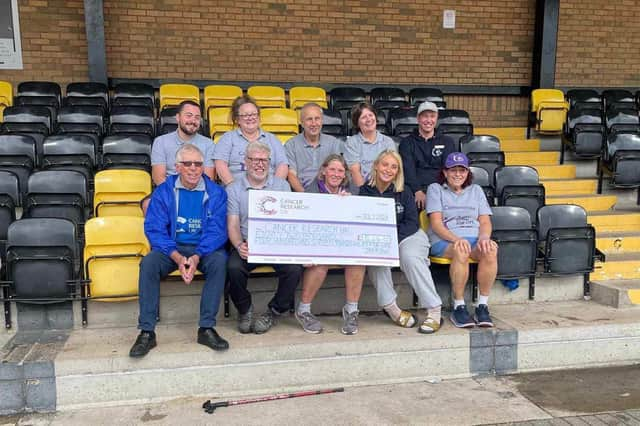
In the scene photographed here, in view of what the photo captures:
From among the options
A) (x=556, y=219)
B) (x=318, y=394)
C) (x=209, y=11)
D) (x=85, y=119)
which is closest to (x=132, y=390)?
(x=318, y=394)

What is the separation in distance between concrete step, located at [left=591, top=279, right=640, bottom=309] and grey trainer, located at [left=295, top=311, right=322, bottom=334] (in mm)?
2543

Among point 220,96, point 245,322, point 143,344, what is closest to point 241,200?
point 245,322

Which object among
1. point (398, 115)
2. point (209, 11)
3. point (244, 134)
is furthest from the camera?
point (209, 11)

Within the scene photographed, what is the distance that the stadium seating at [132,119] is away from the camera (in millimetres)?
6340

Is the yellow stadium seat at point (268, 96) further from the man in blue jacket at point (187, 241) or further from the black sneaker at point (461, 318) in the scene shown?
the black sneaker at point (461, 318)

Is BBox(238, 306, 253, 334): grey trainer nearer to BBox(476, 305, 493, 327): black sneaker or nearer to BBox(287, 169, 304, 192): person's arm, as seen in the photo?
BBox(287, 169, 304, 192): person's arm

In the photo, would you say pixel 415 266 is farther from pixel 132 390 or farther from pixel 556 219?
pixel 132 390

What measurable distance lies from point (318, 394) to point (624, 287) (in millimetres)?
2934

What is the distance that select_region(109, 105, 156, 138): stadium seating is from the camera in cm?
634

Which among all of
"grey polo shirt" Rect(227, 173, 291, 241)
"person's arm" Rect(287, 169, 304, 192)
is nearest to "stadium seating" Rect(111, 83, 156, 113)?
"person's arm" Rect(287, 169, 304, 192)

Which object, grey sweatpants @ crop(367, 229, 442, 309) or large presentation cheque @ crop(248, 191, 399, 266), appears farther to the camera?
→ grey sweatpants @ crop(367, 229, 442, 309)

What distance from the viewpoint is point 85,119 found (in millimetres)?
6547

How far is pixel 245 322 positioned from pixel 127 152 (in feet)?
8.73

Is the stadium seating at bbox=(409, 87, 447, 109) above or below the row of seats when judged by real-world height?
above
